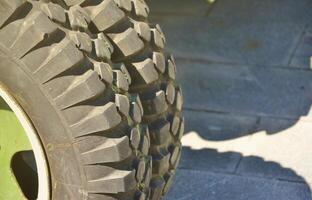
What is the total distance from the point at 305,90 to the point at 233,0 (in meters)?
1.55

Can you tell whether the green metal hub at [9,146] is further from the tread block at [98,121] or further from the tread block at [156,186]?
the tread block at [156,186]

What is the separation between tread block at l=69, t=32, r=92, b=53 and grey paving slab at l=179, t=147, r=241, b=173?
146 centimetres

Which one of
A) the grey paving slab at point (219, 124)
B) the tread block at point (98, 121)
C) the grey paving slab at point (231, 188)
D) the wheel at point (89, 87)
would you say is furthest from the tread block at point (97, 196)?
the grey paving slab at point (219, 124)

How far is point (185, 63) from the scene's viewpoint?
5.14 metres

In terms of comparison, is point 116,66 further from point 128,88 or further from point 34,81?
point 34,81

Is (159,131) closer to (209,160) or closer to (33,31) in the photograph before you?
(33,31)

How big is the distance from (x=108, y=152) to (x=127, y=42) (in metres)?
0.40

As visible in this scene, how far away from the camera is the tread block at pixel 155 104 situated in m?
3.02

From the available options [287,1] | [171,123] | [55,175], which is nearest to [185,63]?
[287,1]

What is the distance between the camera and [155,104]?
3037 millimetres

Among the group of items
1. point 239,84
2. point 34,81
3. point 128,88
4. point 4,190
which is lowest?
point 239,84

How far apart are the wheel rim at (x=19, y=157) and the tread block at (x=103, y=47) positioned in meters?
0.33

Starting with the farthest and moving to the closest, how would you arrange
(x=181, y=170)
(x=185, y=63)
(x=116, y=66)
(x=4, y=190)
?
(x=185, y=63) → (x=181, y=170) → (x=4, y=190) → (x=116, y=66)

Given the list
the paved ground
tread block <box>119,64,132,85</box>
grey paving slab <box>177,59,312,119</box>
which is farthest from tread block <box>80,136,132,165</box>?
grey paving slab <box>177,59,312,119</box>
